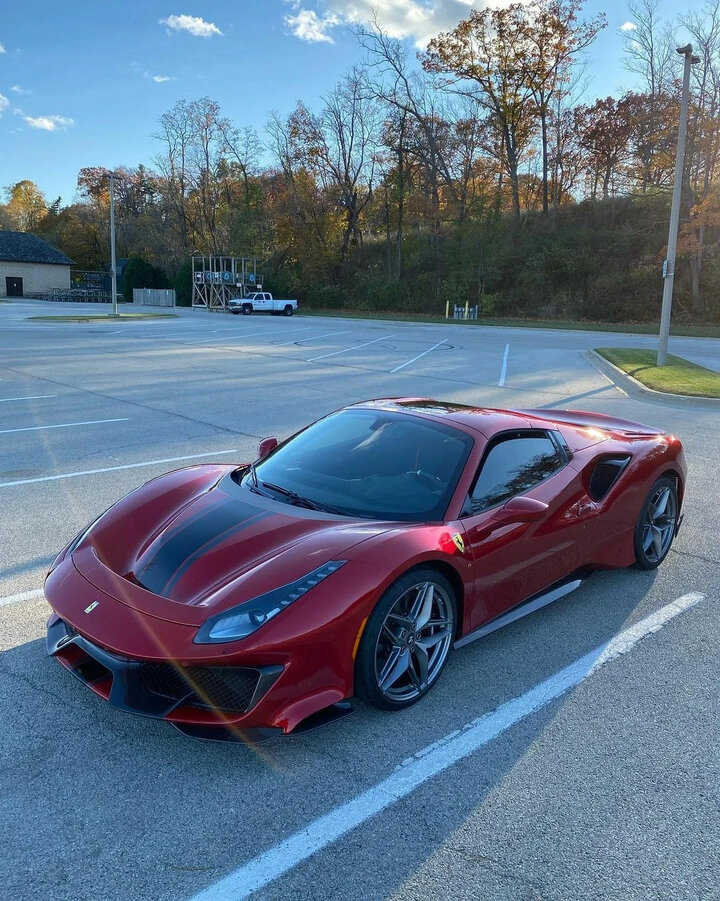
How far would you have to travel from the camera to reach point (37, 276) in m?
66.4

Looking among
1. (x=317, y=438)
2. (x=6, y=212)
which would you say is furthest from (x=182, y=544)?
(x=6, y=212)

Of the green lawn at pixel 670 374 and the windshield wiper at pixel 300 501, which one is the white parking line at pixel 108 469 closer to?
the windshield wiper at pixel 300 501

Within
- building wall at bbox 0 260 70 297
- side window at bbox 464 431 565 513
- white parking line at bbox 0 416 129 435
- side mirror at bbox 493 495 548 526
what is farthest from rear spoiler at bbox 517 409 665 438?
building wall at bbox 0 260 70 297

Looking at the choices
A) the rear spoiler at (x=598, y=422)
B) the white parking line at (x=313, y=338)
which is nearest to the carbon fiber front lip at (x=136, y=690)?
the rear spoiler at (x=598, y=422)

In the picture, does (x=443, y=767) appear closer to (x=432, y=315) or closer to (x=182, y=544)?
(x=182, y=544)

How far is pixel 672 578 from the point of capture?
4965 mm

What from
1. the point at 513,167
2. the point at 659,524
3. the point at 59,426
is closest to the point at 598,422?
the point at 659,524

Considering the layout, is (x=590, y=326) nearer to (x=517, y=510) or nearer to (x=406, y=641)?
(x=517, y=510)

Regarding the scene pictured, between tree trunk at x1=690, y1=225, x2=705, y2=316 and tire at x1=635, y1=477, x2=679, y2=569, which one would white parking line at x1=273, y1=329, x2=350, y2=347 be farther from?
tree trunk at x1=690, y1=225, x2=705, y2=316

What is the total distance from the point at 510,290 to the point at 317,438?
45518 millimetres

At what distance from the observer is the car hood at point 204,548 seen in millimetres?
2955

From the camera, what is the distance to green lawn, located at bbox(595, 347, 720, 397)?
1412cm

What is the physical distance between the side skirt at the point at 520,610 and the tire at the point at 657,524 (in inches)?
33.2

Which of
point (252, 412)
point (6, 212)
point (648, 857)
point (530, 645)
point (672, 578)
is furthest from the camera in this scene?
point (6, 212)
